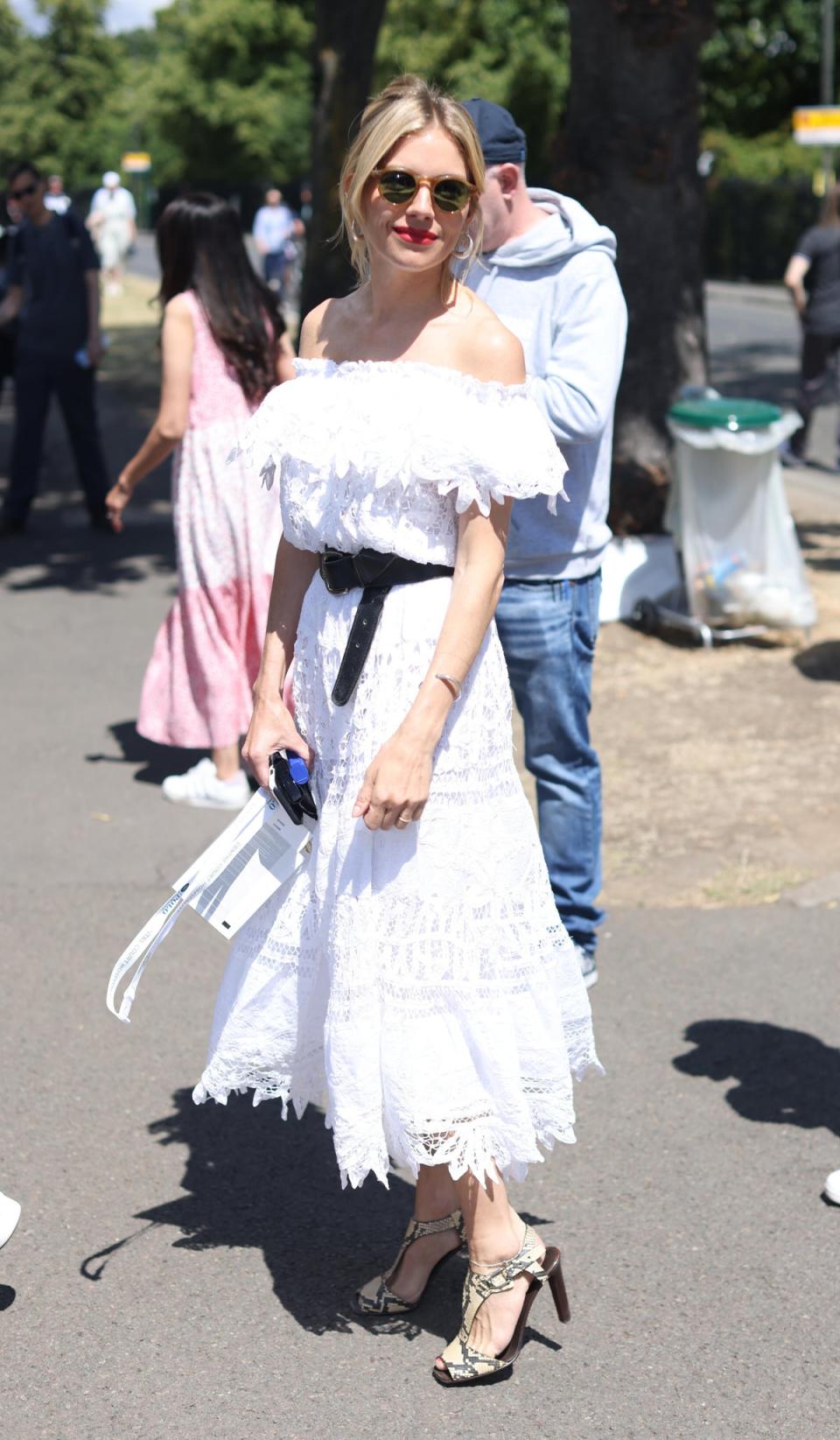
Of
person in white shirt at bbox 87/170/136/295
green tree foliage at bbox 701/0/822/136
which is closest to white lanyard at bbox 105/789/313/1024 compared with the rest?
person in white shirt at bbox 87/170/136/295

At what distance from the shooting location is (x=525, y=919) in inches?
117

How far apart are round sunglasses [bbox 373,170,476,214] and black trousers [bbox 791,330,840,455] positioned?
11034 millimetres

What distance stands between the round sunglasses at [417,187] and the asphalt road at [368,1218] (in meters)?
1.97

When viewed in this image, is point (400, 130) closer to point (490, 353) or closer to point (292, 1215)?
point (490, 353)

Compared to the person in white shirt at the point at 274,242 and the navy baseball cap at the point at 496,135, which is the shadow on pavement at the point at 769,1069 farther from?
the person in white shirt at the point at 274,242

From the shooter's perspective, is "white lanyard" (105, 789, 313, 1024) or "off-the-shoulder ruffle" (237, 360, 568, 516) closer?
"off-the-shoulder ruffle" (237, 360, 568, 516)

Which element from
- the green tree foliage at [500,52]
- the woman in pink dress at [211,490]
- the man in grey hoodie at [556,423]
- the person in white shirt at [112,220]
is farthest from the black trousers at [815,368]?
the green tree foliage at [500,52]

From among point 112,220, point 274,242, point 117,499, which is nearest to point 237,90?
point 112,220

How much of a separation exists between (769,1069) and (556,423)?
1606 mm

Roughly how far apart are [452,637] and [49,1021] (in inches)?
80.9

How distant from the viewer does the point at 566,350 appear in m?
4.03

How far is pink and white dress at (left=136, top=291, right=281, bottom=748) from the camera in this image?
577cm

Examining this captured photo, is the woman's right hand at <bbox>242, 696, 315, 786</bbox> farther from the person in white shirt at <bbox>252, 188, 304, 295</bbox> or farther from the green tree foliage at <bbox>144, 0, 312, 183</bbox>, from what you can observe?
the green tree foliage at <bbox>144, 0, 312, 183</bbox>

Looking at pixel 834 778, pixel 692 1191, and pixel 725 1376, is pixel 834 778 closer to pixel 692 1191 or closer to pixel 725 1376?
pixel 692 1191
